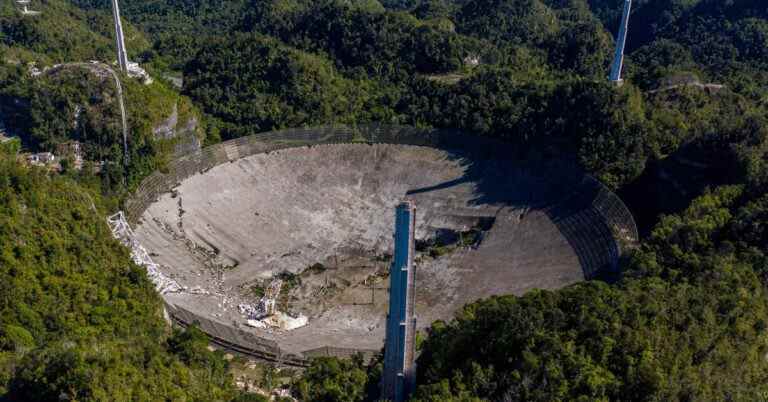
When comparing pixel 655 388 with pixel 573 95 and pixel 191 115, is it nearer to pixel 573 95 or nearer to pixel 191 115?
pixel 573 95

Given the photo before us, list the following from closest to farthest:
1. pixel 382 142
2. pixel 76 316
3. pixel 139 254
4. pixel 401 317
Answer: pixel 401 317
pixel 76 316
pixel 139 254
pixel 382 142

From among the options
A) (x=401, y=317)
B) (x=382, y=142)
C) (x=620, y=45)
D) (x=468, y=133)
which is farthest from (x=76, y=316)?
(x=620, y=45)

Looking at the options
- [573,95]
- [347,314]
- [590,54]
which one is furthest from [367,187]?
[590,54]

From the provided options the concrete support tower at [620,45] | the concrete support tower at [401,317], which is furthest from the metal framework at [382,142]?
the concrete support tower at [620,45]

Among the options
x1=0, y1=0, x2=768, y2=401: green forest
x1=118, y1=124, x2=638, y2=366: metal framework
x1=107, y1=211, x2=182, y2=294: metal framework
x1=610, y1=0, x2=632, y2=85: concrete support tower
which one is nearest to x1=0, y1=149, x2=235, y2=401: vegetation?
x1=0, y1=0, x2=768, y2=401: green forest

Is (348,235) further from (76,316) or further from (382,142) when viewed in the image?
(76,316)
